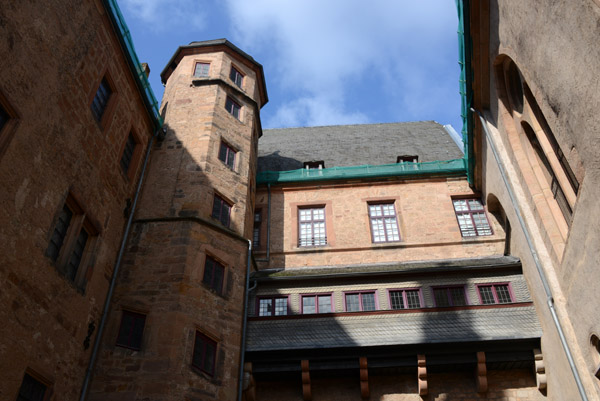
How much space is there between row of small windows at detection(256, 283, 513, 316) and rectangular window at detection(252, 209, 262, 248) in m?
2.68

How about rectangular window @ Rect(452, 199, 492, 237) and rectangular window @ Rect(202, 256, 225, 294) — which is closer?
rectangular window @ Rect(202, 256, 225, 294)

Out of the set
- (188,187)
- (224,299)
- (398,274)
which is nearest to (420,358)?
(398,274)

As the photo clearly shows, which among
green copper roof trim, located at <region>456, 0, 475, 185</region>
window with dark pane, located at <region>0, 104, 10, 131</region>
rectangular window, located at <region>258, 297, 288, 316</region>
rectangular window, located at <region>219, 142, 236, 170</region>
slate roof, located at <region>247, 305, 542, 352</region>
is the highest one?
green copper roof trim, located at <region>456, 0, 475, 185</region>

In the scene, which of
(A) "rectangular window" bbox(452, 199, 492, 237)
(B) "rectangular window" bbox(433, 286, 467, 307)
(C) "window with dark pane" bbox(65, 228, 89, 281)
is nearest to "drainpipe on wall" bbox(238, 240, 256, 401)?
(C) "window with dark pane" bbox(65, 228, 89, 281)

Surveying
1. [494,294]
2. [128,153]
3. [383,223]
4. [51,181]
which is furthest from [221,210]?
[494,294]

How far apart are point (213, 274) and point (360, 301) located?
3.77 m

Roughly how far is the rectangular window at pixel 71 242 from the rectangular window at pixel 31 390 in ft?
6.30

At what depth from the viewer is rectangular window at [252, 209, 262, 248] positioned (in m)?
15.8

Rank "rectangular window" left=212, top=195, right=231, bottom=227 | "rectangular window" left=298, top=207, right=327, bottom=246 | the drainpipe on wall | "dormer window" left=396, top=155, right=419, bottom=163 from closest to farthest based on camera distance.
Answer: the drainpipe on wall, "rectangular window" left=212, top=195, right=231, bottom=227, "rectangular window" left=298, top=207, right=327, bottom=246, "dormer window" left=396, top=155, right=419, bottom=163

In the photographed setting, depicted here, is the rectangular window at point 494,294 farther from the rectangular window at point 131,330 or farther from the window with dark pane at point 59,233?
the window with dark pane at point 59,233

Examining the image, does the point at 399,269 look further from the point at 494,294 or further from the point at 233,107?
the point at 233,107

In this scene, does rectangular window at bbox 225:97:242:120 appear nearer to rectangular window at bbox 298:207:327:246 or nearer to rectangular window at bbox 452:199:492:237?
rectangular window at bbox 298:207:327:246

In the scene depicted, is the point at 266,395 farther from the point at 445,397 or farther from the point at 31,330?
the point at 31,330

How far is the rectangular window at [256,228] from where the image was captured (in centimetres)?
1576
